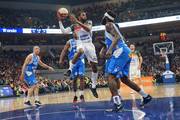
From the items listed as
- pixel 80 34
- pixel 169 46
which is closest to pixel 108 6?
pixel 169 46

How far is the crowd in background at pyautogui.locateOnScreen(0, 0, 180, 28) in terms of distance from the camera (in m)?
34.8

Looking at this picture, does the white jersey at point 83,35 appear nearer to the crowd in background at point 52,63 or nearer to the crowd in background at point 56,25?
the crowd in background at point 52,63

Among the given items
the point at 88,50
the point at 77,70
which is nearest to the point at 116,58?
the point at 88,50

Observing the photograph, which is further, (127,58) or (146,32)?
(146,32)

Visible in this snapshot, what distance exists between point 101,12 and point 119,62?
32113 mm

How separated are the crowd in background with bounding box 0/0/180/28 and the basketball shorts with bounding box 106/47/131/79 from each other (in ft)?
90.4

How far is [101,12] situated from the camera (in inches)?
1524

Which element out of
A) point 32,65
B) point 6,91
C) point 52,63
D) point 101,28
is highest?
point 101,28

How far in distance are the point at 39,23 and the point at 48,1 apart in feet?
16.5

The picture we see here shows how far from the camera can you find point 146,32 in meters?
36.7

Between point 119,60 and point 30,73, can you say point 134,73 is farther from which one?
point 119,60

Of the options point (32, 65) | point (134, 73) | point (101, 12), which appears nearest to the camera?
point (32, 65)

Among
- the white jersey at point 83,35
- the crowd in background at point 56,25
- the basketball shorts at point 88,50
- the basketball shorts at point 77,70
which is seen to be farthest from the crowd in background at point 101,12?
the basketball shorts at point 88,50

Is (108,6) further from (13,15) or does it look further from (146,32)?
(13,15)
